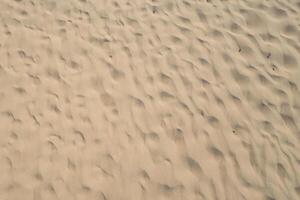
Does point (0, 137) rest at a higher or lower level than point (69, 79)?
lower

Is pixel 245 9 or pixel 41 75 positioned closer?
pixel 41 75

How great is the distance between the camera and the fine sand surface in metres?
3.70

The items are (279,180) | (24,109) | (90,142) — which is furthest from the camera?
(24,109)

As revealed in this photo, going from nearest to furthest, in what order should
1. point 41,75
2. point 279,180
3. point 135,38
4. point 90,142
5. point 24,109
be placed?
1. point 279,180
2. point 90,142
3. point 24,109
4. point 41,75
5. point 135,38

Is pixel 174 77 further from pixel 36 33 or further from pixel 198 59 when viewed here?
pixel 36 33

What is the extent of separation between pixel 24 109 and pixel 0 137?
1.39 ft

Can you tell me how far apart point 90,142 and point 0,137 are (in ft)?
3.35

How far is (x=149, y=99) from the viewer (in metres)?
4.30

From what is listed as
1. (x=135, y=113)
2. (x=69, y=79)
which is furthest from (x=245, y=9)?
(x=69, y=79)

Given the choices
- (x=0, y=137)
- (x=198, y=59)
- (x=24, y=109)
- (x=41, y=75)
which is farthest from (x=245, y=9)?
(x=0, y=137)

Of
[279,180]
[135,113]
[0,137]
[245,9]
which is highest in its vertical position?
[245,9]

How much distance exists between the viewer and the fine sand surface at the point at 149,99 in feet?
12.1

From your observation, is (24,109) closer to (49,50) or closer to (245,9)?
(49,50)

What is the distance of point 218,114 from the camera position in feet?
13.5
